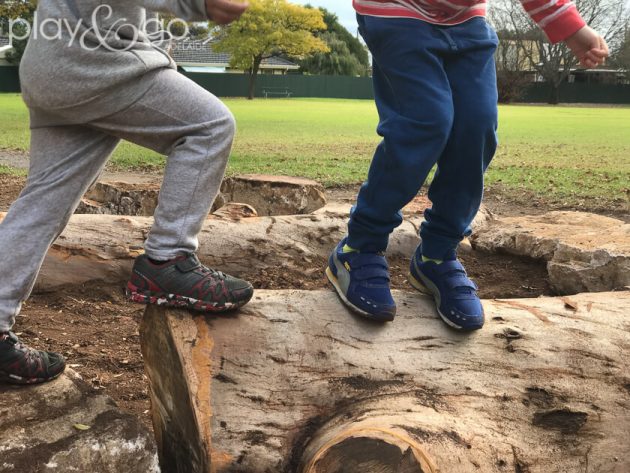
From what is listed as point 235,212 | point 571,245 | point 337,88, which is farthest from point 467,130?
point 337,88

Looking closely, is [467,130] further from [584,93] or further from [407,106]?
[584,93]

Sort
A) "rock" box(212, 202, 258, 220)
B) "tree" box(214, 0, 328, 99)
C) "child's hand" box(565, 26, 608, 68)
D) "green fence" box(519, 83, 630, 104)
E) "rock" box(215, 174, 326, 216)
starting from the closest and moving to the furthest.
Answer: "child's hand" box(565, 26, 608, 68)
"rock" box(212, 202, 258, 220)
"rock" box(215, 174, 326, 216)
"green fence" box(519, 83, 630, 104)
"tree" box(214, 0, 328, 99)

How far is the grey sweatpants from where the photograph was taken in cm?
222

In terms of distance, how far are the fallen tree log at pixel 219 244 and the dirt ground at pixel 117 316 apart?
7 centimetres

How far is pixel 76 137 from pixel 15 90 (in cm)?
4994

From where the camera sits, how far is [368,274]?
2428 mm

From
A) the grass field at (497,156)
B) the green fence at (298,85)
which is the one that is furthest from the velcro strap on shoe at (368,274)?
the green fence at (298,85)

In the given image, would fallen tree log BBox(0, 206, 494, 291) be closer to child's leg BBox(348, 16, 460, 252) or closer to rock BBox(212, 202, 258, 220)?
rock BBox(212, 202, 258, 220)

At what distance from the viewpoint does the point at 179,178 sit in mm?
2264

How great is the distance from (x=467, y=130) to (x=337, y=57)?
67648 millimetres

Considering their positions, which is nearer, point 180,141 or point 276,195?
point 180,141

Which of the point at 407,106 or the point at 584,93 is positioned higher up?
the point at 407,106

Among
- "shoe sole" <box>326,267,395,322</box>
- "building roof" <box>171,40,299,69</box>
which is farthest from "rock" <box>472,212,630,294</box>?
"building roof" <box>171,40,299,69</box>

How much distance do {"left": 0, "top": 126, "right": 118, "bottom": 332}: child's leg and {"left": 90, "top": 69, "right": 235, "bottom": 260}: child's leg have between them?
0.39 feet
